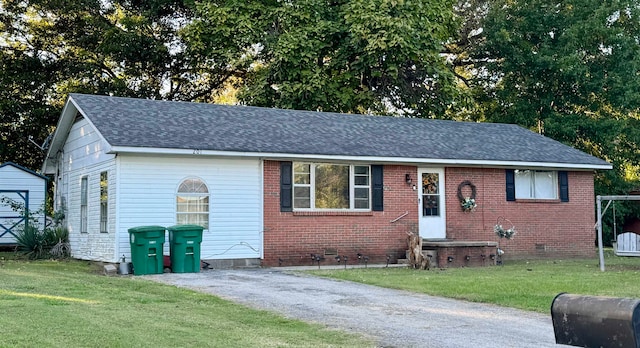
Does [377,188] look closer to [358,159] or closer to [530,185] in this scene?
[358,159]

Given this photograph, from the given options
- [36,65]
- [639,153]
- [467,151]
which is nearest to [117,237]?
[467,151]

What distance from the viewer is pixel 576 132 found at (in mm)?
30391

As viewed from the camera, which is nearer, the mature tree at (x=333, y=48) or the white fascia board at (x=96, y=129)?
the white fascia board at (x=96, y=129)

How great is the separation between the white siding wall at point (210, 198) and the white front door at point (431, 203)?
4.68 meters

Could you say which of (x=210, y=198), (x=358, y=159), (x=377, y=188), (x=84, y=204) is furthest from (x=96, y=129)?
(x=377, y=188)

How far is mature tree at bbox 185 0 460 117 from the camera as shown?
2805 cm

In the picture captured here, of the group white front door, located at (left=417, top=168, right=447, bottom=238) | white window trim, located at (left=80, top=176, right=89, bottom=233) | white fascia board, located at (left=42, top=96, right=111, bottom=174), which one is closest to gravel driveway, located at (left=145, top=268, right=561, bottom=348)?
white window trim, located at (left=80, top=176, right=89, bottom=233)

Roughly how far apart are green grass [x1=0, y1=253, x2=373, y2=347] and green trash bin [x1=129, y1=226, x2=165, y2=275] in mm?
2665

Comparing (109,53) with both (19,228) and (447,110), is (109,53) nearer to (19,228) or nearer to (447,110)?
(19,228)

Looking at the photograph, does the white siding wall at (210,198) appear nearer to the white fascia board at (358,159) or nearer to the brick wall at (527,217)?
the white fascia board at (358,159)

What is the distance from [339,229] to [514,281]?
5885 mm

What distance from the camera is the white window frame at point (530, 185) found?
21.5m

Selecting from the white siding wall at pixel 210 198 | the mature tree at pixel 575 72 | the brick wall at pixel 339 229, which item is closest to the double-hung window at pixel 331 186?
the brick wall at pixel 339 229

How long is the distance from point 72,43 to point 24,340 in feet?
86.5
